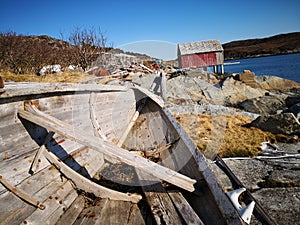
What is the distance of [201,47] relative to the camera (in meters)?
24.7

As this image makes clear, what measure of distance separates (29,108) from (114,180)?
4.66 feet

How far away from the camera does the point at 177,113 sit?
24.2ft

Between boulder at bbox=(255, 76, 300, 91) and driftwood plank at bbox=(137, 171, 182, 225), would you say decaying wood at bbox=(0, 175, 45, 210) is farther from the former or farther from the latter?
boulder at bbox=(255, 76, 300, 91)

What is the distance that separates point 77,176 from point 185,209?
1168 millimetres

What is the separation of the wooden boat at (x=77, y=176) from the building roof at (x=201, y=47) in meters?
23.6

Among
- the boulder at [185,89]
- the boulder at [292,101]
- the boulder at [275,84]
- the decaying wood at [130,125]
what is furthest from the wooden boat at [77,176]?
the boulder at [275,84]

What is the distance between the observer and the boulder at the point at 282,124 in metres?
5.33

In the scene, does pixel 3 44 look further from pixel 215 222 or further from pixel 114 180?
pixel 215 222

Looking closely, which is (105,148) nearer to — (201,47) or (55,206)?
(55,206)

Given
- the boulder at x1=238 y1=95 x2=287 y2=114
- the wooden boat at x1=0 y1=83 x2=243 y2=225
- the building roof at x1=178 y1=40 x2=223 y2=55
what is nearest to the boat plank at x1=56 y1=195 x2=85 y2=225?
the wooden boat at x1=0 y1=83 x2=243 y2=225

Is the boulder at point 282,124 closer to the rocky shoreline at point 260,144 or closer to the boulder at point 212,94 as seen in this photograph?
the rocky shoreline at point 260,144

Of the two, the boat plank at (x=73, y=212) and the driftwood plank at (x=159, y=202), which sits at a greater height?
the boat plank at (x=73, y=212)

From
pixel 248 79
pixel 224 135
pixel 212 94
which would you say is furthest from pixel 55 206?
pixel 248 79

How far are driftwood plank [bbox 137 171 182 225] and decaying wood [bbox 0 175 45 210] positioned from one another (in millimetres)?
997
